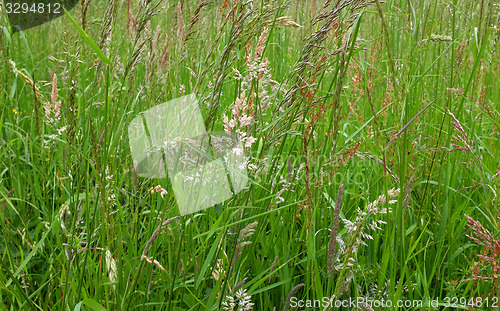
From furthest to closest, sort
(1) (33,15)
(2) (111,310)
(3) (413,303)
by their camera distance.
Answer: (1) (33,15)
(3) (413,303)
(2) (111,310)

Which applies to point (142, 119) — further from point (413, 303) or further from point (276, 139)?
point (413, 303)

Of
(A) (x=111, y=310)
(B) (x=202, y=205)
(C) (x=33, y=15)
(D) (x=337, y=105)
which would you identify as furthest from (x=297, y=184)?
(C) (x=33, y=15)

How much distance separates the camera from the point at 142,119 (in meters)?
1.44

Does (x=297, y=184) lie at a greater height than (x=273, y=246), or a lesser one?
greater

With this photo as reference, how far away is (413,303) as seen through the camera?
114 cm

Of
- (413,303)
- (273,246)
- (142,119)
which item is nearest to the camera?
(413,303)

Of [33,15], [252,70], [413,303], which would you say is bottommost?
[413,303]

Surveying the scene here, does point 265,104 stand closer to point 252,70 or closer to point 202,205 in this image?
point 252,70

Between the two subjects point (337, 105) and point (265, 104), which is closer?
point (337, 105)

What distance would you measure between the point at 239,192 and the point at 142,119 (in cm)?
58
